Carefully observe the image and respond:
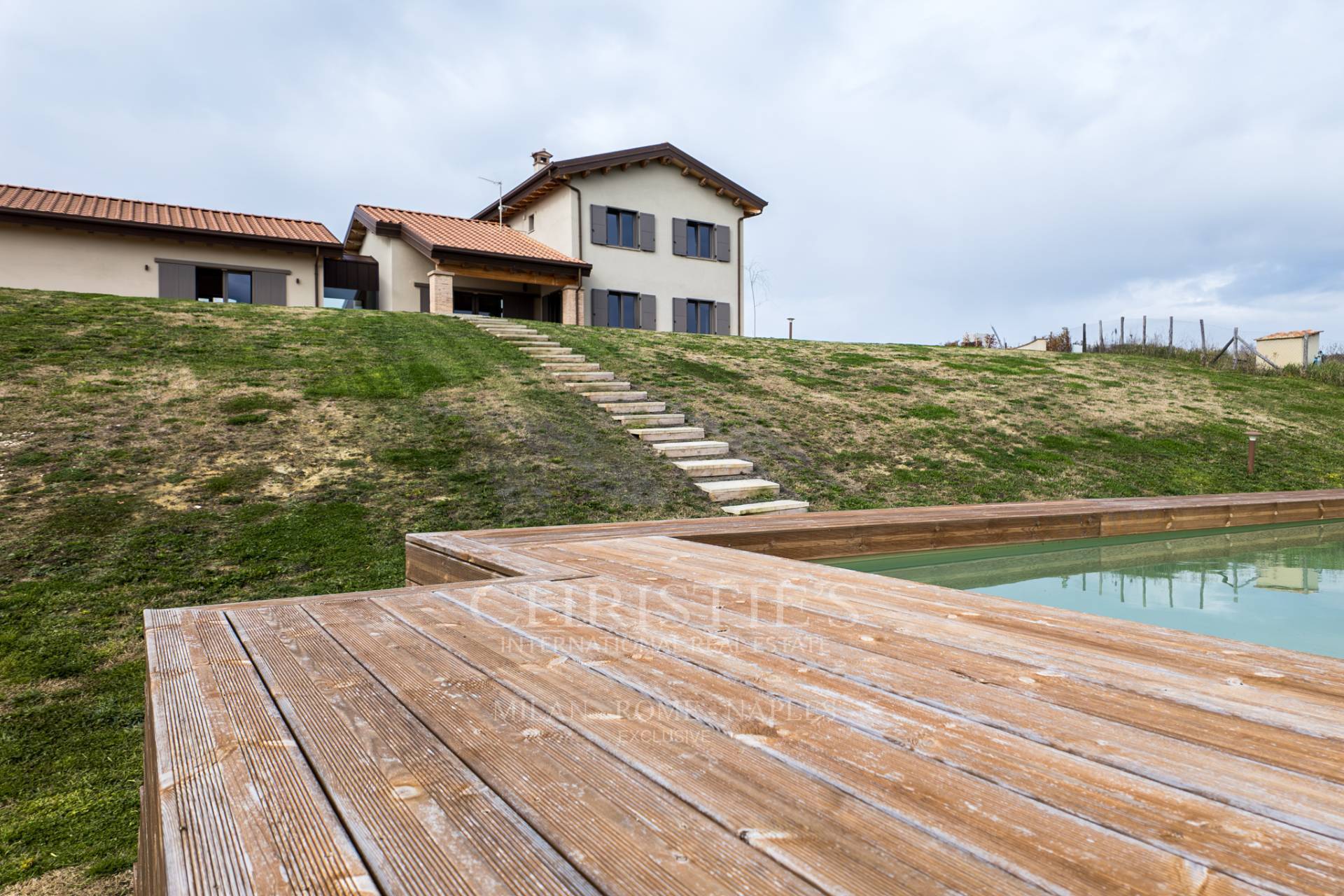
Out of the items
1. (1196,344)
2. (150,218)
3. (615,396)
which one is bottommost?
(615,396)

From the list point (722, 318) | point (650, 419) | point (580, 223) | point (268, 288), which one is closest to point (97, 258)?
point (268, 288)

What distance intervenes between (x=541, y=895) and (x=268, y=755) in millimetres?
602

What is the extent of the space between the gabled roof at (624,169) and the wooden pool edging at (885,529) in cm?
1399

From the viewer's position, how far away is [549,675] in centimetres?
153

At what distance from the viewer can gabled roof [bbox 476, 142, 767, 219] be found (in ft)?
54.8

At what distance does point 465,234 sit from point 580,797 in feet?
56.9

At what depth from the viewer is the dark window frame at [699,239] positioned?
738 inches

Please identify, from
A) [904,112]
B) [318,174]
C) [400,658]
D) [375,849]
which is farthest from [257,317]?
[318,174]

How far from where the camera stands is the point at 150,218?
1473 centimetres

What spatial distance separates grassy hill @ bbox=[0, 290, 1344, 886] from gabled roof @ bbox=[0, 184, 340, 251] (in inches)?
218

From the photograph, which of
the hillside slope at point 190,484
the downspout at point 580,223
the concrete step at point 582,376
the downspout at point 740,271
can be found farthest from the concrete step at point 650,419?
the downspout at point 740,271

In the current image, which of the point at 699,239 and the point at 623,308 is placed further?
the point at 699,239

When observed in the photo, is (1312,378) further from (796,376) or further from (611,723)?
(611,723)

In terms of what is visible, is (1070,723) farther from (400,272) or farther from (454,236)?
(400,272)
